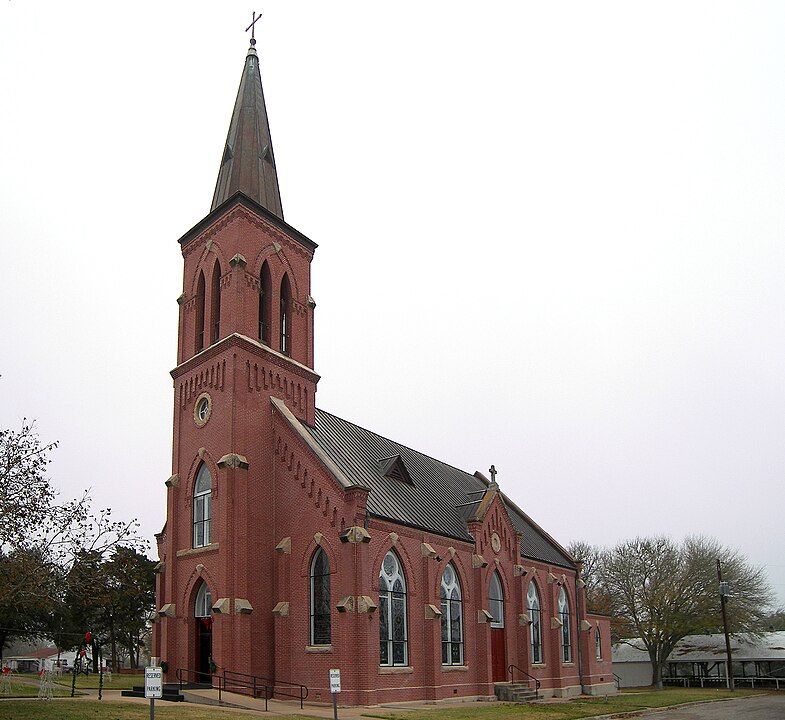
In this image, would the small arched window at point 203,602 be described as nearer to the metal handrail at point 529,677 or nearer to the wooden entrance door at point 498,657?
the wooden entrance door at point 498,657

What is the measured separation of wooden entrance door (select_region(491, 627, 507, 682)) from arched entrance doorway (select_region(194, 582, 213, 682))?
12.9 m

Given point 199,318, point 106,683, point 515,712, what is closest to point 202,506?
point 199,318

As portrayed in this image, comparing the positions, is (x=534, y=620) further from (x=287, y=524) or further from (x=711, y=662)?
(x=711, y=662)

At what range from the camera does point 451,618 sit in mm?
33125

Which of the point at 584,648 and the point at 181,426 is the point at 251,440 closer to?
the point at 181,426

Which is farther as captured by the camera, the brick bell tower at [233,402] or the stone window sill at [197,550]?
the stone window sill at [197,550]

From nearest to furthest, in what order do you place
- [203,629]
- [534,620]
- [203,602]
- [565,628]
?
[203,629]
[203,602]
[534,620]
[565,628]

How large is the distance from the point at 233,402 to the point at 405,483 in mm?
9640

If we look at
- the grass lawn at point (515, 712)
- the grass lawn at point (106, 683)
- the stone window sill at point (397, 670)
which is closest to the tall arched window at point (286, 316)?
the stone window sill at point (397, 670)

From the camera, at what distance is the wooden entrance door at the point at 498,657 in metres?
35.8

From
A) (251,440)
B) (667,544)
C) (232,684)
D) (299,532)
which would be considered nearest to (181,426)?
(251,440)

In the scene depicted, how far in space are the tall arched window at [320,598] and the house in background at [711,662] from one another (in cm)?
4487

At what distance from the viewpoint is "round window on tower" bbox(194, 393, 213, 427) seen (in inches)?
1242

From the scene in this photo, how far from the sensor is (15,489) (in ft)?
68.2
